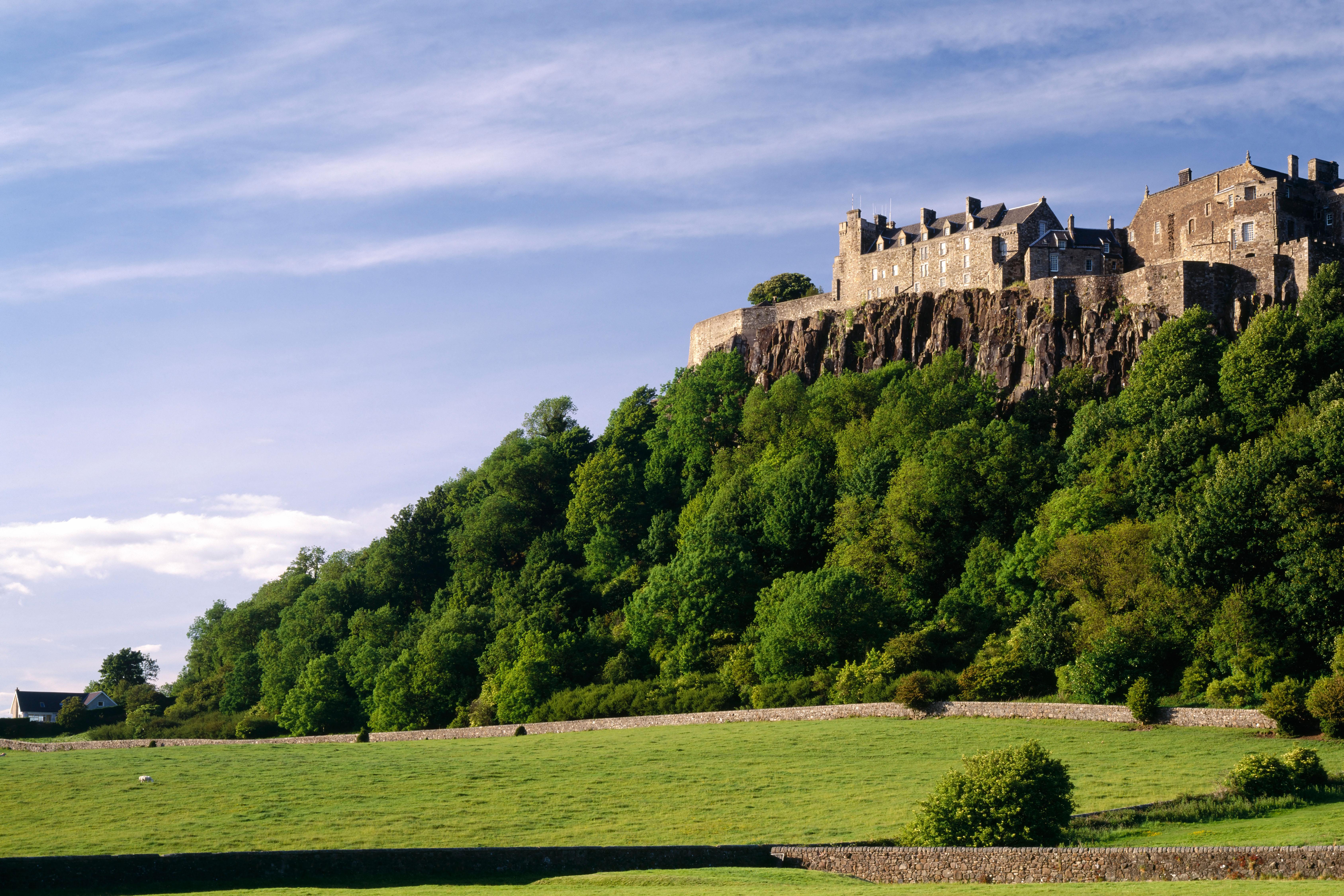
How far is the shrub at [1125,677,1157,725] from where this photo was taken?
47.7 metres

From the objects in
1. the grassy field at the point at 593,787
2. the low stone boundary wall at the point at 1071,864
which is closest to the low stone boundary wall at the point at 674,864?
the low stone boundary wall at the point at 1071,864

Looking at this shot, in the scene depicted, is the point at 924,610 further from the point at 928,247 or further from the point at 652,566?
the point at 928,247

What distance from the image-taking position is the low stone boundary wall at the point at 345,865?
27734 mm

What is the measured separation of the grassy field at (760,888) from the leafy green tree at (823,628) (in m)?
34.4

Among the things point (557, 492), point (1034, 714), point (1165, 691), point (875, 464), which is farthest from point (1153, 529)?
point (557, 492)

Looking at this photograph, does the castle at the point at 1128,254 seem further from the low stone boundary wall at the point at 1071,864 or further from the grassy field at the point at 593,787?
the low stone boundary wall at the point at 1071,864

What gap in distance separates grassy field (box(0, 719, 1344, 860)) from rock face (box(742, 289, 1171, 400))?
35.6 m

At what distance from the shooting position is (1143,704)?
157 ft

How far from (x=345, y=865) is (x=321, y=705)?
56.6 metres

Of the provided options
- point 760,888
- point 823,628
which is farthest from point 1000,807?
point 823,628

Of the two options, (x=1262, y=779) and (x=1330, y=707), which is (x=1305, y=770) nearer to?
(x=1262, y=779)

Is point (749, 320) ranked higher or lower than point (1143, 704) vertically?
higher

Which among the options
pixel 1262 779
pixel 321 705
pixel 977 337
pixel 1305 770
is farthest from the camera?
pixel 977 337

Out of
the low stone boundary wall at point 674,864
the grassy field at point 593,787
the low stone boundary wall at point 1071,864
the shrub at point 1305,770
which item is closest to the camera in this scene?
the low stone boundary wall at point 1071,864
